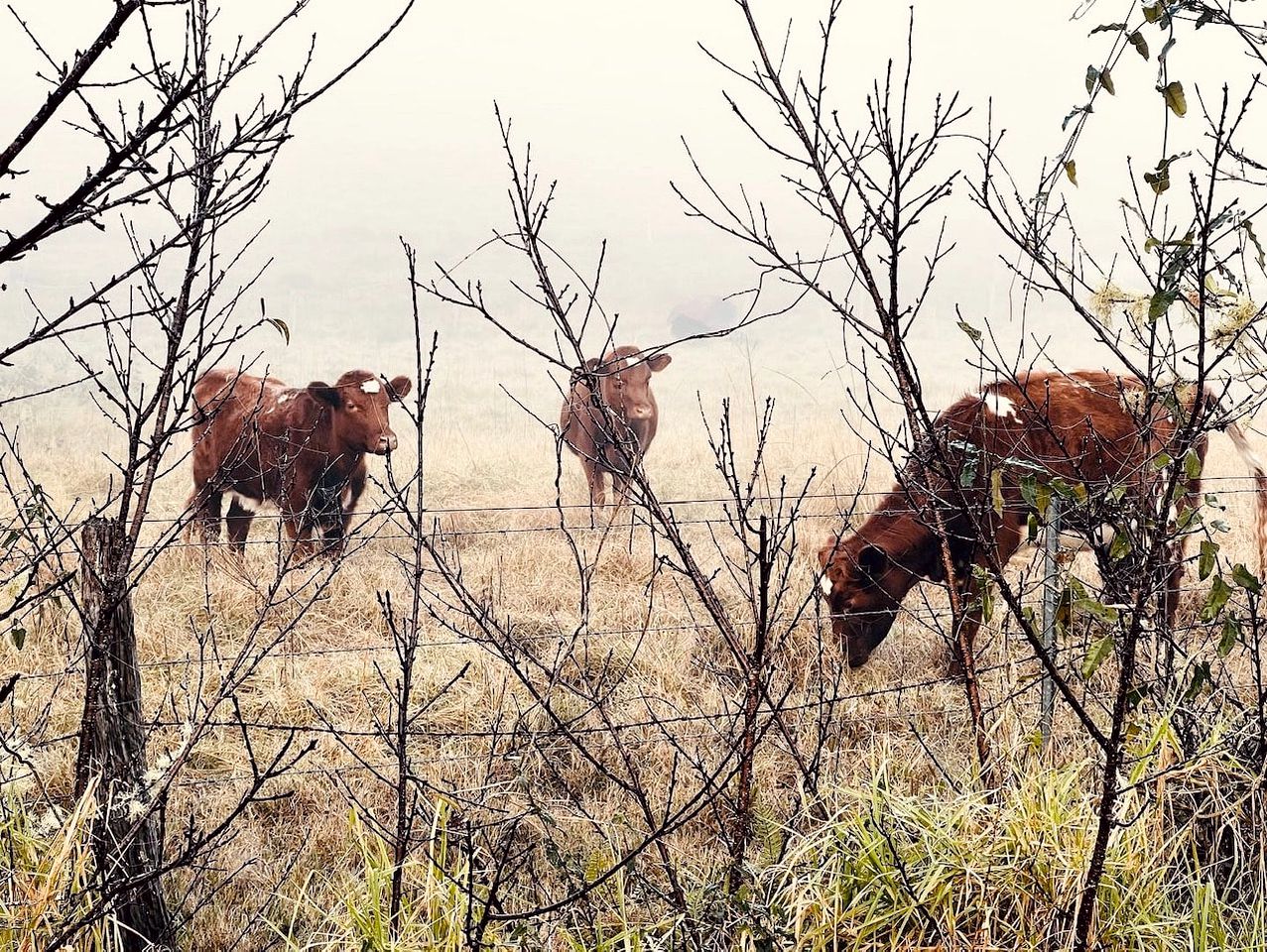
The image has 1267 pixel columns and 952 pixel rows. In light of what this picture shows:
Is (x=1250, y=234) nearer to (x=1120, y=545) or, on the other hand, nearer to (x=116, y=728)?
(x=1120, y=545)

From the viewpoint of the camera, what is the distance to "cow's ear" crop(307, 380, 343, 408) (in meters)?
7.96

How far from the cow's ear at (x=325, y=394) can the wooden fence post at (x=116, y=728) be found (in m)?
5.04

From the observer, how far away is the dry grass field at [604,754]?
100 inches

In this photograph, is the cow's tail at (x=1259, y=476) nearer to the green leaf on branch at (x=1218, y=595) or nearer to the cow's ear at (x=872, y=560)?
the cow's ear at (x=872, y=560)

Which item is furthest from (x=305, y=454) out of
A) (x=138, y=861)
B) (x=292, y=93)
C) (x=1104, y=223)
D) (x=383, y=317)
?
(x=1104, y=223)

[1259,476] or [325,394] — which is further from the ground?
[325,394]

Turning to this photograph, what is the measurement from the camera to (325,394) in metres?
8.04

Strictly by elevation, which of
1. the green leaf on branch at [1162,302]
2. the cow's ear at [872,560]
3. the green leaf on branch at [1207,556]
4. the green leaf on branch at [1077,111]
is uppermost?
the green leaf on branch at [1077,111]

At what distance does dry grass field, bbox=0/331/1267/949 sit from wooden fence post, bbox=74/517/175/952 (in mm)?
149

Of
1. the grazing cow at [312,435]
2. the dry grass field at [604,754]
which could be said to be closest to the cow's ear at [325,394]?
the grazing cow at [312,435]

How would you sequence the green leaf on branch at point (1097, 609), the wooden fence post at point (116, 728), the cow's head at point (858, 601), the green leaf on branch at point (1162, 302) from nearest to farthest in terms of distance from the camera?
the green leaf on branch at point (1162, 302) → the green leaf on branch at point (1097, 609) → the wooden fence post at point (116, 728) → the cow's head at point (858, 601)

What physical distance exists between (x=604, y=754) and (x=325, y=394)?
15.5 feet

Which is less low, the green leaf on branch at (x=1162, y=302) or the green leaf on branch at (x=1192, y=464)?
the green leaf on branch at (x=1162, y=302)

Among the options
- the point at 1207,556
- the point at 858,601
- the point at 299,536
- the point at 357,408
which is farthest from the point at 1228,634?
the point at 357,408
